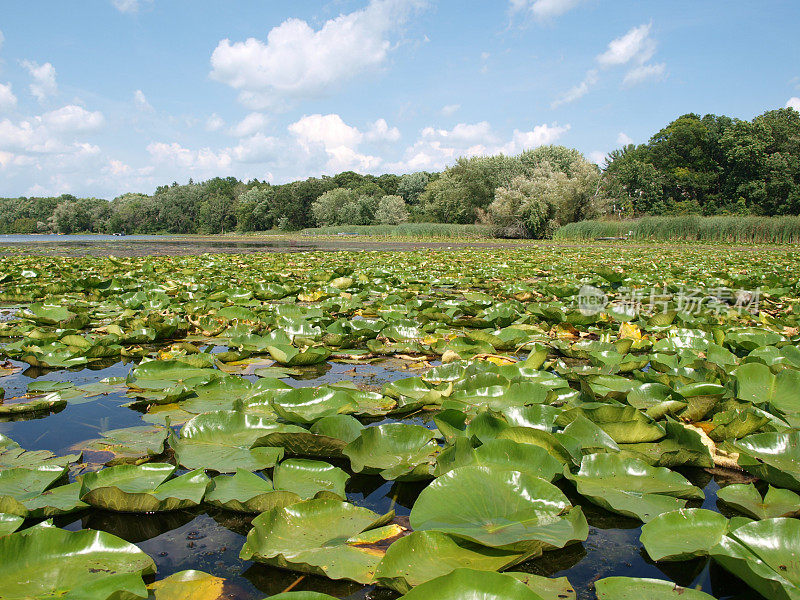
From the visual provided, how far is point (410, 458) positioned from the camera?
4.38 feet

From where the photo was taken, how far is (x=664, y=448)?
142 cm

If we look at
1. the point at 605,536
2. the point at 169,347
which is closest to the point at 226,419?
the point at 605,536

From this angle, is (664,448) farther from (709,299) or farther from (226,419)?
(709,299)

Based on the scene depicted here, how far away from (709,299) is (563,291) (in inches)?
50.8

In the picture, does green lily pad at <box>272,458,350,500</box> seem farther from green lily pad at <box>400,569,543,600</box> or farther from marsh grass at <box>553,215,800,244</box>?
marsh grass at <box>553,215,800,244</box>

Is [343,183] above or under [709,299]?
above

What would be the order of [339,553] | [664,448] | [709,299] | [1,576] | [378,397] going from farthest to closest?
1. [709,299]
2. [378,397]
3. [664,448]
4. [339,553]
5. [1,576]

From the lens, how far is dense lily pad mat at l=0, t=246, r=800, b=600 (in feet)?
2.94

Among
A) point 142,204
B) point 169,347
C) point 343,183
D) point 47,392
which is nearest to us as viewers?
point 47,392

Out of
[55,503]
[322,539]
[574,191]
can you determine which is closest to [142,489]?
[55,503]

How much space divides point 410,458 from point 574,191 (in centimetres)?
3011

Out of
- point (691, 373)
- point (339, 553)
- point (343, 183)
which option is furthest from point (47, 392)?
point (343, 183)

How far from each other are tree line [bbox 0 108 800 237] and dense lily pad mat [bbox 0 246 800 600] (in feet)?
85.4

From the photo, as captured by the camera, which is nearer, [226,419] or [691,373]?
[226,419]
